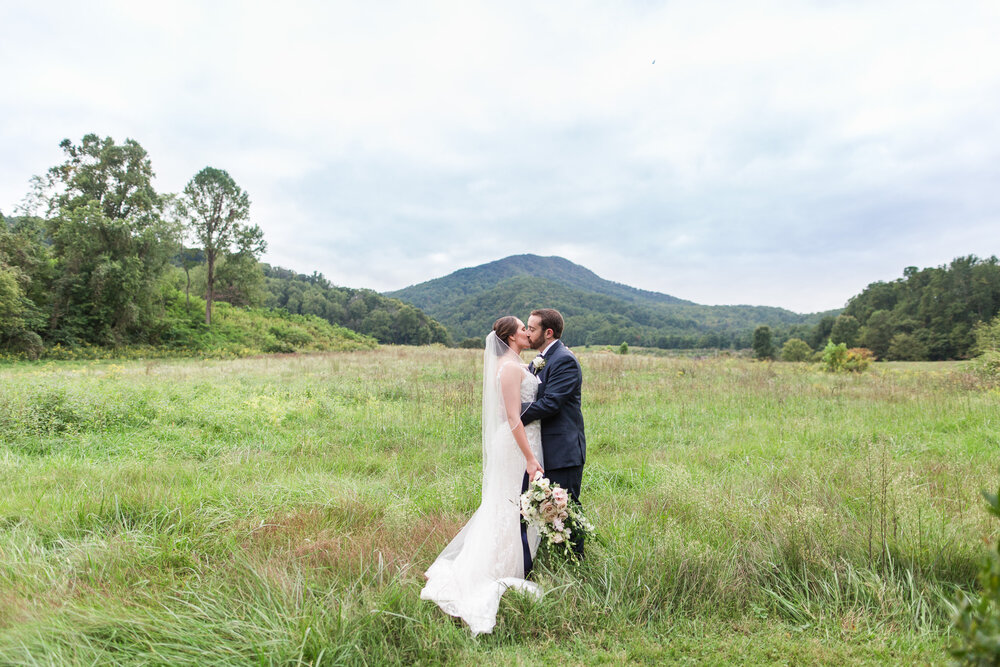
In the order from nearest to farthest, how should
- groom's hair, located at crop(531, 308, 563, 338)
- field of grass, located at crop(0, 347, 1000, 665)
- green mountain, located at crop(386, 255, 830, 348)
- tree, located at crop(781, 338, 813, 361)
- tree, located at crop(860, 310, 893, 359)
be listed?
field of grass, located at crop(0, 347, 1000, 665)
groom's hair, located at crop(531, 308, 563, 338)
tree, located at crop(781, 338, 813, 361)
tree, located at crop(860, 310, 893, 359)
green mountain, located at crop(386, 255, 830, 348)

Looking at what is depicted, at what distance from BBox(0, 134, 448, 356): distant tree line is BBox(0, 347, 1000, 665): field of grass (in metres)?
23.1

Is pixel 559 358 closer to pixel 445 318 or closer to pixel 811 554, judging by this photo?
pixel 811 554

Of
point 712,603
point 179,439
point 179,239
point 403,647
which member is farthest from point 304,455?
point 179,239

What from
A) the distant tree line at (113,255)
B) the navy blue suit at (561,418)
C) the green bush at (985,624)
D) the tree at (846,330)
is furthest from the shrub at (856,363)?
the tree at (846,330)

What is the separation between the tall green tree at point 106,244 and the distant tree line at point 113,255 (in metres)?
0.06

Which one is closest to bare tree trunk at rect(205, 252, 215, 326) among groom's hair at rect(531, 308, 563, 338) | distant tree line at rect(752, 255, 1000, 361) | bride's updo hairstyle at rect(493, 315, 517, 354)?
bride's updo hairstyle at rect(493, 315, 517, 354)

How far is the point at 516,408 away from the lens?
3.63 metres

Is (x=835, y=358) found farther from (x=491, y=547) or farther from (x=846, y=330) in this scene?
(x=846, y=330)

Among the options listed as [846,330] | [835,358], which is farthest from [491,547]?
[846,330]

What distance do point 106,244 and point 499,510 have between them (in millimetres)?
32843

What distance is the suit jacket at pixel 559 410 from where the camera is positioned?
3.59 meters

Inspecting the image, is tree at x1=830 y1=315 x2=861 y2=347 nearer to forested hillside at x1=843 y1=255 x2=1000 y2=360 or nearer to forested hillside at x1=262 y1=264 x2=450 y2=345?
forested hillside at x1=843 y1=255 x2=1000 y2=360

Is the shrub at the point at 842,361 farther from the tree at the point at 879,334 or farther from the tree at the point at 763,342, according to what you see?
the tree at the point at 879,334

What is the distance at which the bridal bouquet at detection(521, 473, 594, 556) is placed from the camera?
3330mm
